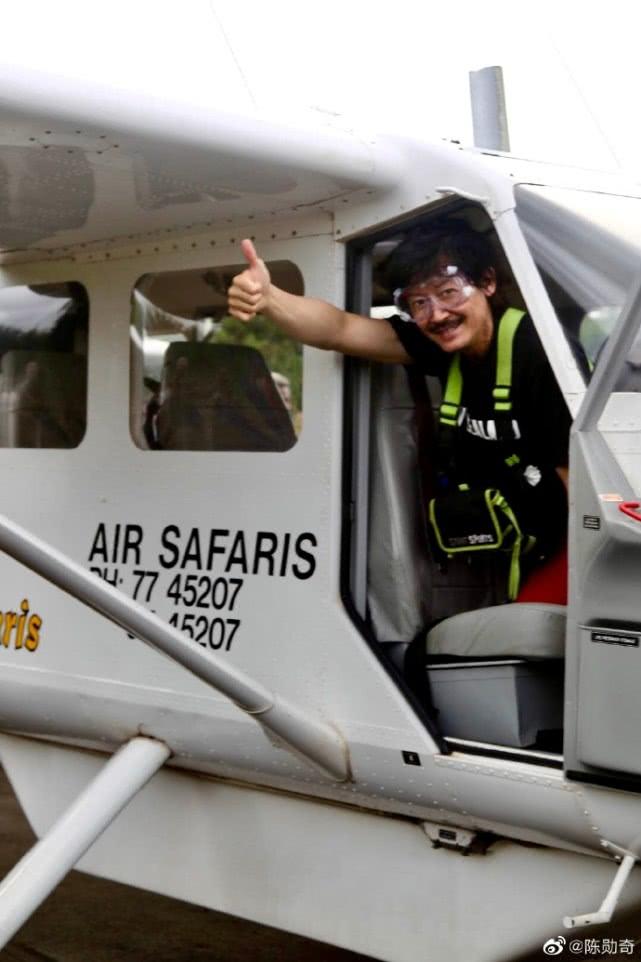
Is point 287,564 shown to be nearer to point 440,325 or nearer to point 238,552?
point 238,552

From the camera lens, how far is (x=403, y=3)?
5605 millimetres

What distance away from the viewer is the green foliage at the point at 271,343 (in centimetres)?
483

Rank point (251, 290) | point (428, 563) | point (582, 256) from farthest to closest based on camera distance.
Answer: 1. point (428, 563)
2. point (251, 290)
3. point (582, 256)

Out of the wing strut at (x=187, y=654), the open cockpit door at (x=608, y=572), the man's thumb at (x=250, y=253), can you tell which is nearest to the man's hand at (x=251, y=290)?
the man's thumb at (x=250, y=253)

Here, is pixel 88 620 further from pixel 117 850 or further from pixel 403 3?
pixel 403 3

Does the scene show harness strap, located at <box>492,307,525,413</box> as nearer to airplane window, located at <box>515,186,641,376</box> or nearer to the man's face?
the man's face

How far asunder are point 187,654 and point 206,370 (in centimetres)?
115

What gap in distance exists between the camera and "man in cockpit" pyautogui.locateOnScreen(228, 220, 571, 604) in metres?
4.40

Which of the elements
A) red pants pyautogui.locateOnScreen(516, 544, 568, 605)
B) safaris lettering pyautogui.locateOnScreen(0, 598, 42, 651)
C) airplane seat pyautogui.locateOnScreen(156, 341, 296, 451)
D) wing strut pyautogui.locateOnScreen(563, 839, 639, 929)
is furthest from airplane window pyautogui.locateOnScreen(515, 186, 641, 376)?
safaris lettering pyautogui.locateOnScreen(0, 598, 42, 651)

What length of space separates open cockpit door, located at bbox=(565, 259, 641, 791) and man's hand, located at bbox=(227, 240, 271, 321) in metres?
0.98

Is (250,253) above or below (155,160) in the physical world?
below

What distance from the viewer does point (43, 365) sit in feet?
18.4

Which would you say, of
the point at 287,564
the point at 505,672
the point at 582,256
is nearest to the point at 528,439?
the point at 582,256

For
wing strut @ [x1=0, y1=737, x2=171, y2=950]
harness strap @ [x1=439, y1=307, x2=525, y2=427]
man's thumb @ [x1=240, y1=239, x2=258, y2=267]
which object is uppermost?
man's thumb @ [x1=240, y1=239, x2=258, y2=267]
